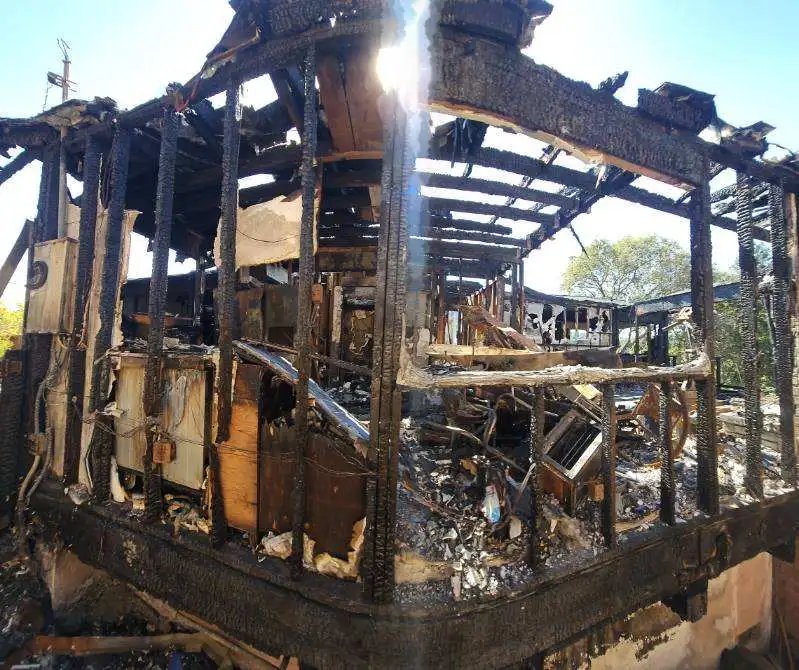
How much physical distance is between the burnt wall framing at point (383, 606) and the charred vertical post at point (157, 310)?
38 cm

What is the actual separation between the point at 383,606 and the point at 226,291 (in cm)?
252

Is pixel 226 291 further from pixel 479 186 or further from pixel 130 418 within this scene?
pixel 479 186

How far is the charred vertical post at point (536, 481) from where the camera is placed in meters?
2.39

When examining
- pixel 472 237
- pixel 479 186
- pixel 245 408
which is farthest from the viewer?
pixel 472 237

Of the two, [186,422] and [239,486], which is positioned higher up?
[186,422]

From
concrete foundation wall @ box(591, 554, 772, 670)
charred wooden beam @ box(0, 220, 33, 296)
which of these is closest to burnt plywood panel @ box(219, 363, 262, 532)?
concrete foundation wall @ box(591, 554, 772, 670)

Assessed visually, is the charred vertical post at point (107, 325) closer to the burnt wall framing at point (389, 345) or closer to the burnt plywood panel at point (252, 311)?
the burnt plywood panel at point (252, 311)

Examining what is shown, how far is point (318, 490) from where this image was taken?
8.27 ft

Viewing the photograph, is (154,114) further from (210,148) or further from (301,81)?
(301,81)

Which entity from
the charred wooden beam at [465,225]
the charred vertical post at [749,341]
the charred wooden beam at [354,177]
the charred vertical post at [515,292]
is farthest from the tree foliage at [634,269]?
the charred wooden beam at [354,177]

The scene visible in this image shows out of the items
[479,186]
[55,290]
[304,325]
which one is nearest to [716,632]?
[304,325]

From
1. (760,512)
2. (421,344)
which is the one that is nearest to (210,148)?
(421,344)

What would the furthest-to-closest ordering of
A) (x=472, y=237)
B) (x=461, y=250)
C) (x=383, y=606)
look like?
(x=461, y=250) → (x=472, y=237) → (x=383, y=606)

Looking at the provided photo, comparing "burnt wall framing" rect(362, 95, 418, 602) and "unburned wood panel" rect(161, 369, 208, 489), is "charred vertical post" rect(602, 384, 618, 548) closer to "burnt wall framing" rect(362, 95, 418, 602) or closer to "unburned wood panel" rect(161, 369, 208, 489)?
"burnt wall framing" rect(362, 95, 418, 602)
